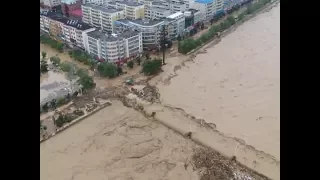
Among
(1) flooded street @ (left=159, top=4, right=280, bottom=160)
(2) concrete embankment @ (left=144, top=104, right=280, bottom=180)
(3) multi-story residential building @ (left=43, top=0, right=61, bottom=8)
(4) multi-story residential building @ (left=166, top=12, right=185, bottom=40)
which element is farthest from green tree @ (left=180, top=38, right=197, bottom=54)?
(3) multi-story residential building @ (left=43, top=0, right=61, bottom=8)

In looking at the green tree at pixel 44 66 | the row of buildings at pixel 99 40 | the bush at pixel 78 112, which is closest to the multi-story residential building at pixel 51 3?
the row of buildings at pixel 99 40

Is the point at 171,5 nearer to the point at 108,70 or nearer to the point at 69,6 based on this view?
the point at 69,6

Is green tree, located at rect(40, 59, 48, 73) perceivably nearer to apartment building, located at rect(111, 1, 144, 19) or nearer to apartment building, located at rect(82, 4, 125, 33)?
apartment building, located at rect(82, 4, 125, 33)

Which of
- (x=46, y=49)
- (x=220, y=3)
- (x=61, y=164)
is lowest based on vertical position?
(x=61, y=164)
